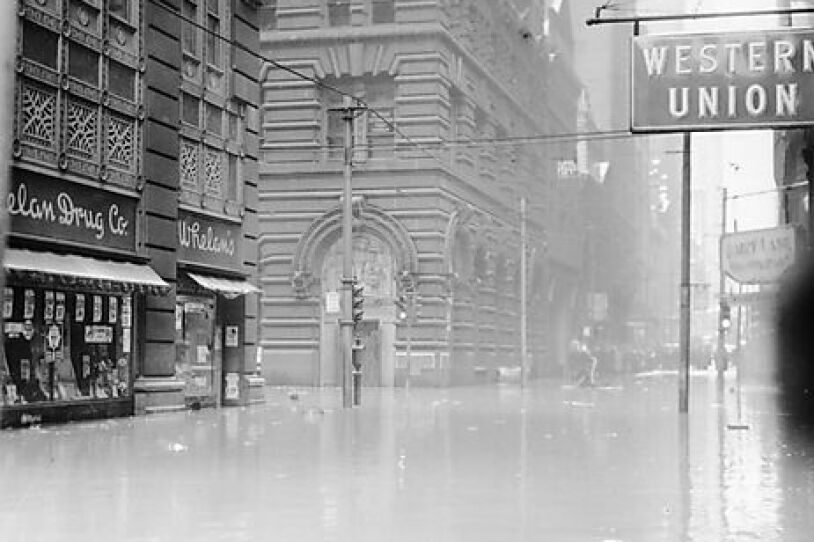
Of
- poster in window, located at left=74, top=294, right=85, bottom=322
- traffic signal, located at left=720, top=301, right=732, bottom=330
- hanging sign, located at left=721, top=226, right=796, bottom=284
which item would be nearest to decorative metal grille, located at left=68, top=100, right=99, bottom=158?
poster in window, located at left=74, top=294, right=85, bottom=322

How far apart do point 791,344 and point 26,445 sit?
34587 millimetres

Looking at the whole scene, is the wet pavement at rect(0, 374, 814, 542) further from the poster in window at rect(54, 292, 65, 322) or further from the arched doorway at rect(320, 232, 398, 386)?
the arched doorway at rect(320, 232, 398, 386)

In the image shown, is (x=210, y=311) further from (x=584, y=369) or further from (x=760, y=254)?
(x=584, y=369)

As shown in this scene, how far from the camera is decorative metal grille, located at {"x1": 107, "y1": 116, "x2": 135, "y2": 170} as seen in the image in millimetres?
24328

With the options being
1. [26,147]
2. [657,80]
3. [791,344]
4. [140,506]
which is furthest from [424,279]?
[140,506]

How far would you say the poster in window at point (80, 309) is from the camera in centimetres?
2328

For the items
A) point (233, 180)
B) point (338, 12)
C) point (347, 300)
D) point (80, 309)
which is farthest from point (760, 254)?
point (338, 12)

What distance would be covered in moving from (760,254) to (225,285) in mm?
14549

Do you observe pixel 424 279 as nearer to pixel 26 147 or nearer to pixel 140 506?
pixel 26 147

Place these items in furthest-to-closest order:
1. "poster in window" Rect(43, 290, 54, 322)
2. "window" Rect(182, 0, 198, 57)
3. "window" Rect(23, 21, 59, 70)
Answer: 1. "window" Rect(182, 0, 198, 57)
2. "poster in window" Rect(43, 290, 54, 322)
3. "window" Rect(23, 21, 59, 70)

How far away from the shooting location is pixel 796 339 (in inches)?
1763

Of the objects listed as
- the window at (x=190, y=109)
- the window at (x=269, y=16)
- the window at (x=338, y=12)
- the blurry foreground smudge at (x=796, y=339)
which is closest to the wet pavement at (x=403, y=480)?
the window at (x=190, y=109)

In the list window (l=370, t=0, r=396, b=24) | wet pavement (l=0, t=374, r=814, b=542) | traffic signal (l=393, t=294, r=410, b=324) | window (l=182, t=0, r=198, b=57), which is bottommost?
wet pavement (l=0, t=374, r=814, b=542)

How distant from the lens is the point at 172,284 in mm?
26578
